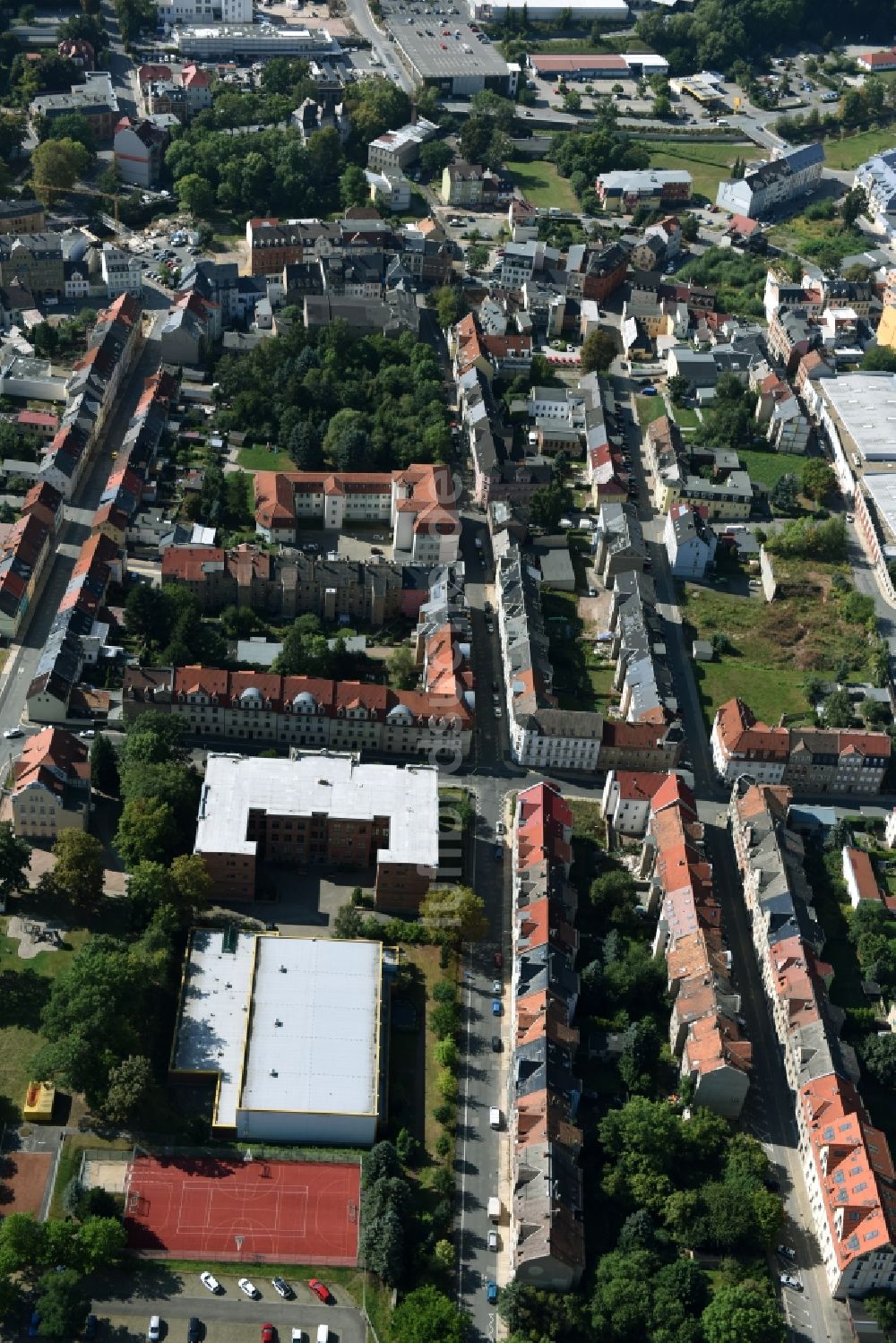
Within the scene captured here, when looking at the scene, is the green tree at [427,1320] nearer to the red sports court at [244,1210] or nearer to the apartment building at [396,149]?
the red sports court at [244,1210]

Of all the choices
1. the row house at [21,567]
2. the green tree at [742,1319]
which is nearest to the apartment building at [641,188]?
the row house at [21,567]

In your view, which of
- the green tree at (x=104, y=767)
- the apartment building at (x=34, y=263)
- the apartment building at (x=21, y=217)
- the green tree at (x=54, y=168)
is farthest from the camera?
the green tree at (x=54, y=168)

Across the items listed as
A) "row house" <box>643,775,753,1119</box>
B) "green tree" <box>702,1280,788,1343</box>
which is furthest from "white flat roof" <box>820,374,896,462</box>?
"green tree" <box>702,1280,788,1343</box>

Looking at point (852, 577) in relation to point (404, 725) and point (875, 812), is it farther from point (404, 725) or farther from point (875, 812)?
point (404, 725)

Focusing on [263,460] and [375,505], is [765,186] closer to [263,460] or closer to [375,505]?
[263,460]

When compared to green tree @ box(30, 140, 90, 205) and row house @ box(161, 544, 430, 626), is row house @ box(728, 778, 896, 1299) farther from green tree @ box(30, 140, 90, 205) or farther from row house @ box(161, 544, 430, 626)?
green tree @ box(30, 140, 90, 205)
